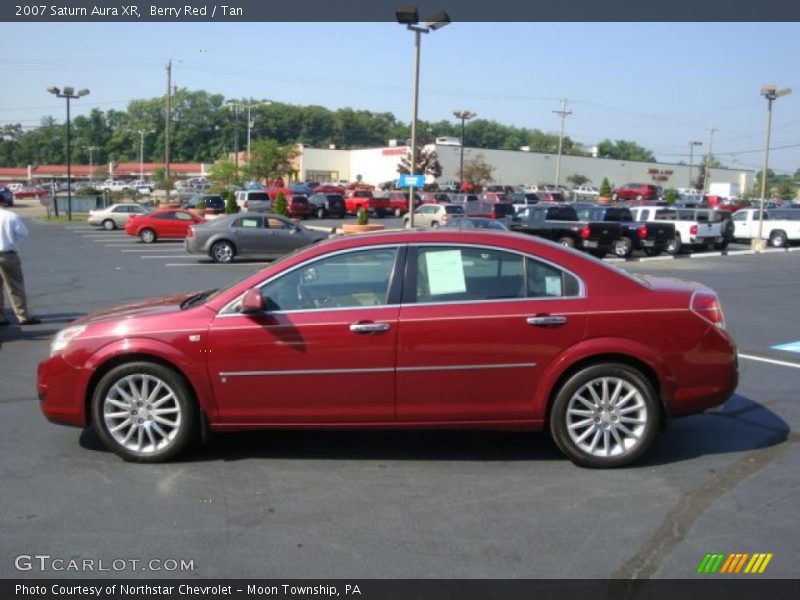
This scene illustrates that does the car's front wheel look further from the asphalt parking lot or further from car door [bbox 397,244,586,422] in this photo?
car door [bbox 397,244,586,422]

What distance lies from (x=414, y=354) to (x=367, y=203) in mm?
45620

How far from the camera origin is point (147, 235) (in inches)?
1192

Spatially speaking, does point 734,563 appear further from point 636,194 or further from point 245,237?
point 636,194

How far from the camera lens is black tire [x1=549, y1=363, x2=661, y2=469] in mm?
5160

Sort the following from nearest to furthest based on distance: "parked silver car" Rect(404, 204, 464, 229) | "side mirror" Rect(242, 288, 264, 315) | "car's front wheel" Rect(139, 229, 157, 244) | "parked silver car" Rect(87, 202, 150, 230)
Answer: "side mirror" Rect(242, 288, 264, 315)
"car's front wheel" Rect(139, 229, 157, 244)
"parked silver car" Rect(404, 204, 464, 229)
"parked silver car" Rect(87, 202, 150, 230)

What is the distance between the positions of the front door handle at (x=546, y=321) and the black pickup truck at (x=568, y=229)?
19.0 meters

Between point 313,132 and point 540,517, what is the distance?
165274 mm

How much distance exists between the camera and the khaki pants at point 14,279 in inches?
401

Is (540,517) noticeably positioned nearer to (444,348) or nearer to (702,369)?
(444,348)

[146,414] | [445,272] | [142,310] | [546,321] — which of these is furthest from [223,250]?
[546,321]

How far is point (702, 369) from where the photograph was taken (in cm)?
523
